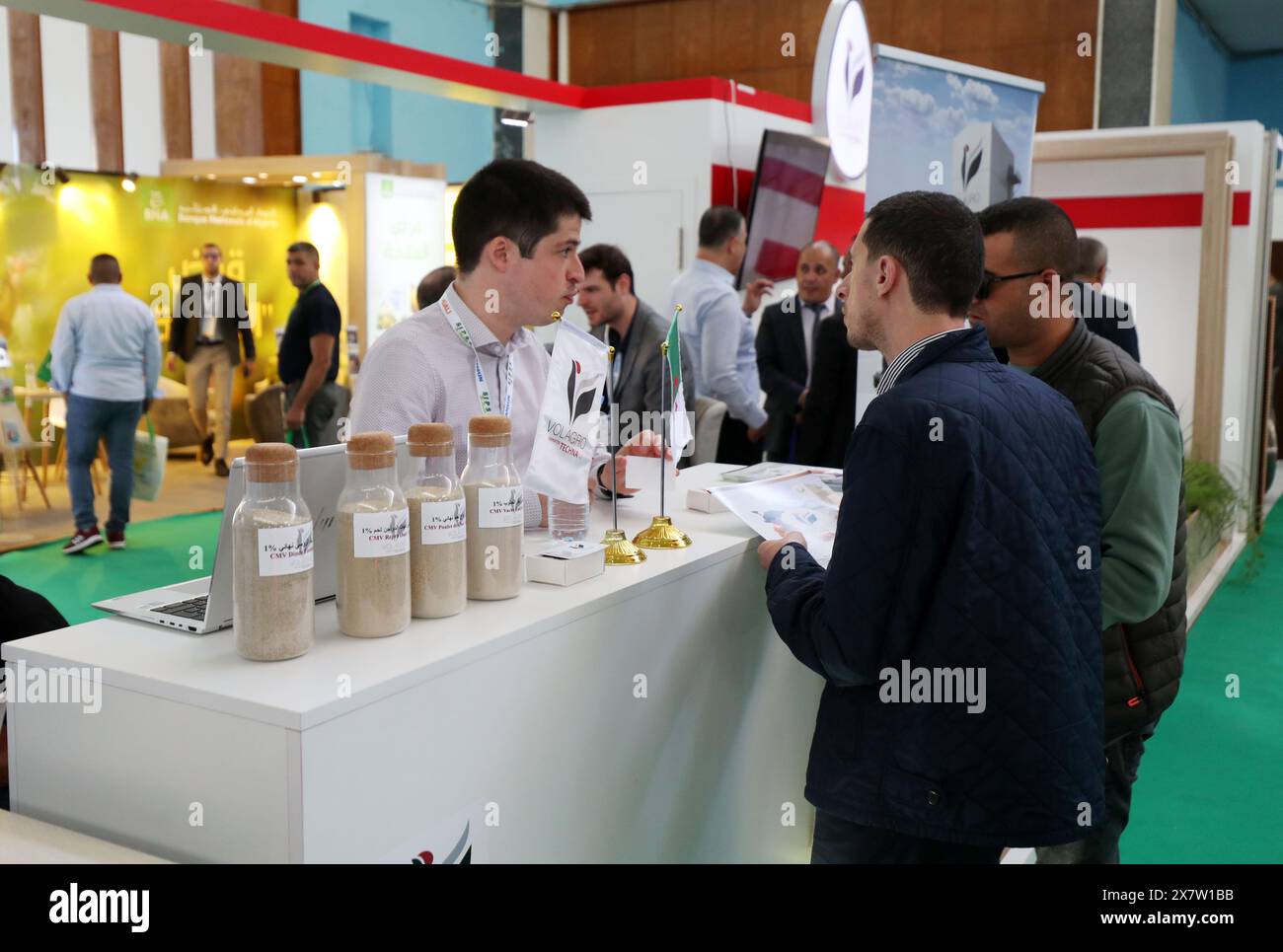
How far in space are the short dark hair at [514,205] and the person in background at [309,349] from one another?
4.46 meters

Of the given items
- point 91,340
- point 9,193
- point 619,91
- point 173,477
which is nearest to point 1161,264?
point 619,91

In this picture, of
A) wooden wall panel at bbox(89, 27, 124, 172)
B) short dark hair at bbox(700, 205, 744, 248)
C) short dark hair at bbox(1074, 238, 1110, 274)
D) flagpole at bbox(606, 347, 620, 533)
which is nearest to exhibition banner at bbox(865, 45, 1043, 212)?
short dark hair at bbox(1074, 238, 1110, 274)

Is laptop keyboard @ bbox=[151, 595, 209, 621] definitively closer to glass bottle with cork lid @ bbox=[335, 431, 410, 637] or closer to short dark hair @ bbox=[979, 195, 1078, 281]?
glass bottle with cork lid @ bbox=[335, 431, 410, 637]

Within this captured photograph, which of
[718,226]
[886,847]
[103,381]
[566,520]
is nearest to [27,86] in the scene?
[103,381]

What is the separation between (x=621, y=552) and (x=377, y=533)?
584 millimetres

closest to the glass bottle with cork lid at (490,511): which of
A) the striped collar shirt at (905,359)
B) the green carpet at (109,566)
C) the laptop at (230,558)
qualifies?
the laptop at (230,558)

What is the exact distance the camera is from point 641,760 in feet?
6.43

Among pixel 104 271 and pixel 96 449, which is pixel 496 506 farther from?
pixel 104 271

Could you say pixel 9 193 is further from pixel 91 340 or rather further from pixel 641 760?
pixel 641 760

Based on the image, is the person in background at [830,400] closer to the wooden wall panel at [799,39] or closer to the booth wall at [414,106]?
the wooden wall panel at [799,39]

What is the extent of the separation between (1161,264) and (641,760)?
6.99m

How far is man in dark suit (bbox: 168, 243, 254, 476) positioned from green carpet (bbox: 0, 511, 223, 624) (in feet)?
7.59

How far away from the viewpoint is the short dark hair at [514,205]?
7.57ft

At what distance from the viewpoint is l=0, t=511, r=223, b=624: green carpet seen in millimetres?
5797
